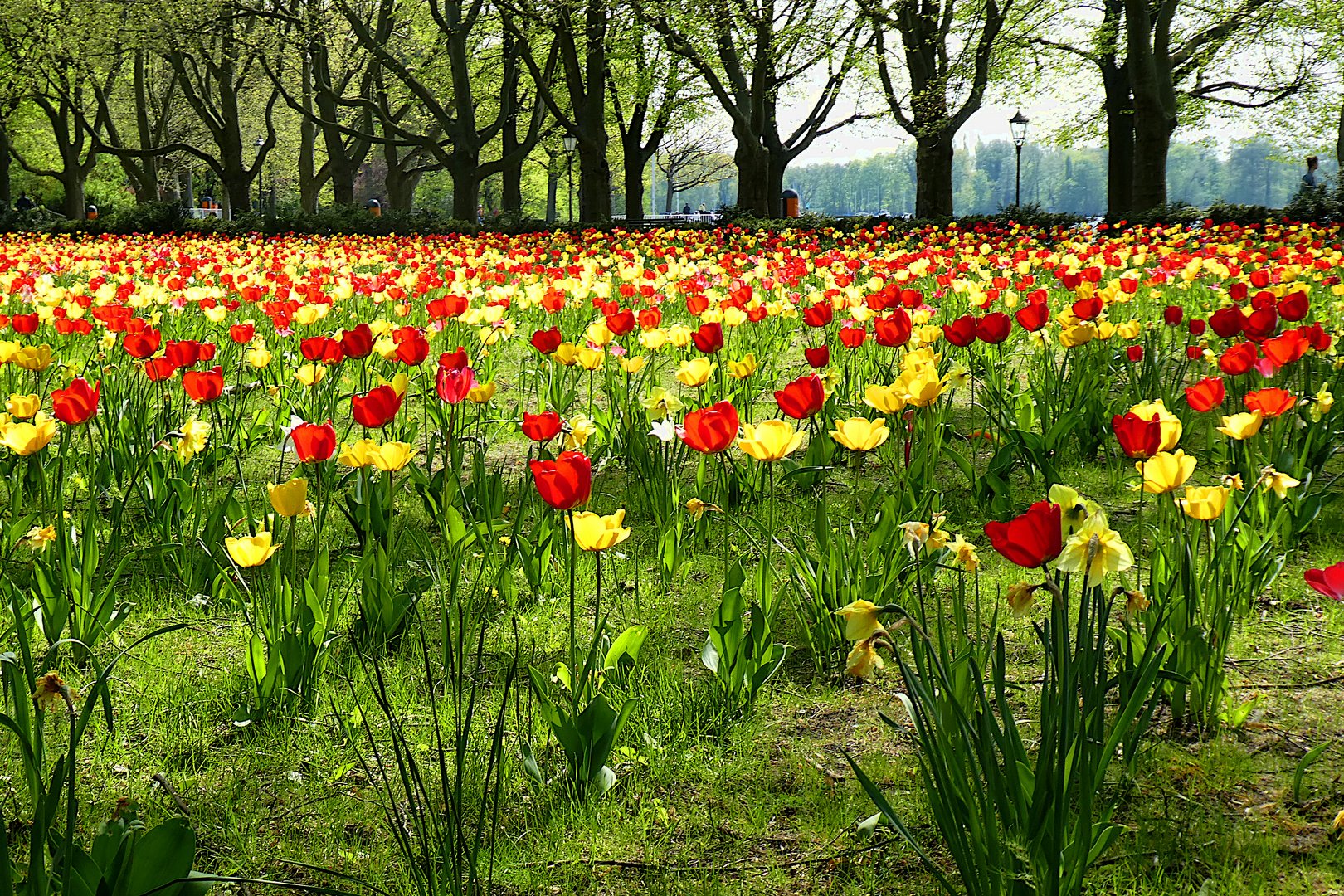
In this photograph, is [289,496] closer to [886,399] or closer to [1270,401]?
[886,399]

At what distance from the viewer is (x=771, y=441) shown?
218cm

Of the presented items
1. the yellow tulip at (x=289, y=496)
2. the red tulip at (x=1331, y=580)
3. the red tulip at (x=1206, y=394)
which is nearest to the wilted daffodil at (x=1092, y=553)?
the red tulip at (x=1331, y=580)

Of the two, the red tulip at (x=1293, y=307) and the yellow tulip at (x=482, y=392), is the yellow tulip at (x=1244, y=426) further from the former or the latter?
the yellow tulip at (x=482, y=392)

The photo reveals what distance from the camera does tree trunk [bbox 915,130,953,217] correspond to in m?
21.1

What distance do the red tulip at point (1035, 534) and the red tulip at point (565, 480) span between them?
71 cm

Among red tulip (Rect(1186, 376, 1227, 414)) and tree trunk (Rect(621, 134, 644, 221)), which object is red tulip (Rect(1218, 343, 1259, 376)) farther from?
tree trunk (Rect(621, 134, 644, 221))

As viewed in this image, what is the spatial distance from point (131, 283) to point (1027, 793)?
707cm

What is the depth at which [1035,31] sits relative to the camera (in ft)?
79.1

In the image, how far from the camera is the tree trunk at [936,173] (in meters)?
21.1

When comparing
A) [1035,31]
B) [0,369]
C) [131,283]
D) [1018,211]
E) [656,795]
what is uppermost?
[1035,31]

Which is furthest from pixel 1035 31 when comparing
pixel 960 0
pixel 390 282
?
pixel 390 282

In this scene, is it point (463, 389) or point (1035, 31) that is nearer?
point (463, 389)

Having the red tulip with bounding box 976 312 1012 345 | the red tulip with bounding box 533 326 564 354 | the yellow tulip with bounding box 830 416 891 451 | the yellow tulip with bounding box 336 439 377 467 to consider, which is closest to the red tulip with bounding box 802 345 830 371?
the red tulip with bounding box 976 312 1012 345

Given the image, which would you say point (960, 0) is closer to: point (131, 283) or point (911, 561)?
point (131, 283)
